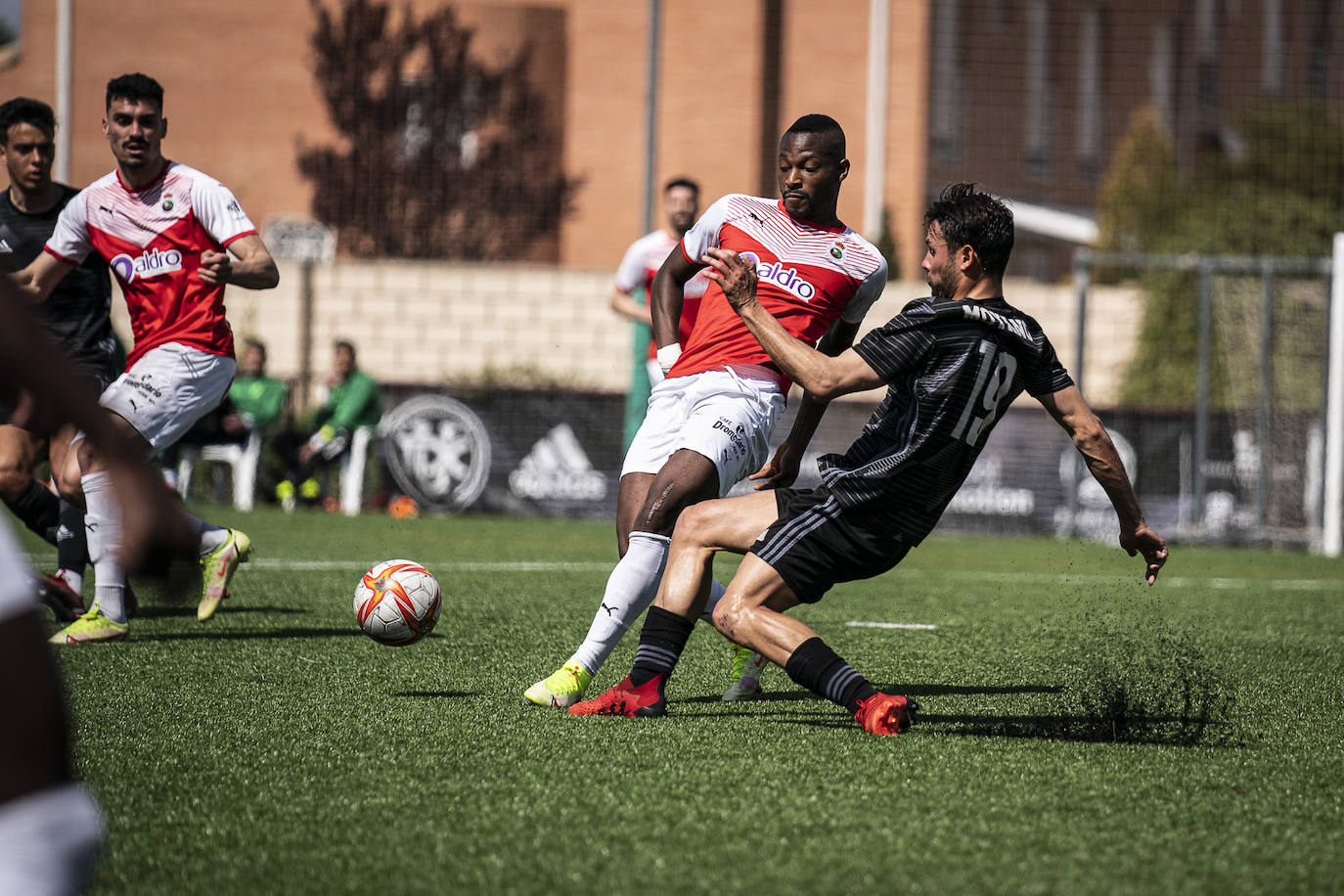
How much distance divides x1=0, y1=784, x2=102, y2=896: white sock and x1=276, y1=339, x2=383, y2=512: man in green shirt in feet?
47.7

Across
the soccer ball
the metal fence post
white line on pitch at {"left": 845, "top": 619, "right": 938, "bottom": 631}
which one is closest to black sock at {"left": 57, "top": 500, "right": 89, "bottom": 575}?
the soccer ball

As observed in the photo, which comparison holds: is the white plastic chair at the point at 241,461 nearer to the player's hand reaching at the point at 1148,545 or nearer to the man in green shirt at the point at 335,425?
the man in green shirt at the point at 335,425

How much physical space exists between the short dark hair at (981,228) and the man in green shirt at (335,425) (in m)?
12.5

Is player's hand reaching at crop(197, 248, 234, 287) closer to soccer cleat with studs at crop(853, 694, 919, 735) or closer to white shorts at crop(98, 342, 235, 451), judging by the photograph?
white shorts at crop(98, 342, 235, 451)

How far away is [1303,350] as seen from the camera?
54.0 ft

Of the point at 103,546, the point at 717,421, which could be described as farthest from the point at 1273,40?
the point at 103,546

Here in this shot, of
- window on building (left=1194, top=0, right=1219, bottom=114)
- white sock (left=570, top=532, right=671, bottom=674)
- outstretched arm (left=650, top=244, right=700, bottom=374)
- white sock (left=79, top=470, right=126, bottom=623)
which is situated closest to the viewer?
white sock (left=570, top=532, right=671, bottom=674)

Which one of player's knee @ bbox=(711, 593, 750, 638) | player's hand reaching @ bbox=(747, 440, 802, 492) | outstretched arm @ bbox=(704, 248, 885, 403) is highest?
outstretched arm @ bbox=(704, 248, 885, 403)

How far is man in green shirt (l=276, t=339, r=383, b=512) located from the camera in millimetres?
16156

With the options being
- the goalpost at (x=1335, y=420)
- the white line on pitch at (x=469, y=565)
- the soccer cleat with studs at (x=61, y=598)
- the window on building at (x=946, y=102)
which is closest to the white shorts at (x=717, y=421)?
the soccer cleat with studs at (x=61, y=598)

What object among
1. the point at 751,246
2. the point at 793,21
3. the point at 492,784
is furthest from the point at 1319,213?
the point at 492,784

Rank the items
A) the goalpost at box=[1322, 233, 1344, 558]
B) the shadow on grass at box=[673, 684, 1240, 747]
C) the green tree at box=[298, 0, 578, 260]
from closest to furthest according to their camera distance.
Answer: the shadow on grass at box=[673, 684, 1240, 747] → the goalpost at box=[1322, 233, 1344, 558] → the green tree at box=[298, 0, 578, 260]

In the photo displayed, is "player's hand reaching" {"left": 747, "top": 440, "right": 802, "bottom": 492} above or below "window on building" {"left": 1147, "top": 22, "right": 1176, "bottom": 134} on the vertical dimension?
below

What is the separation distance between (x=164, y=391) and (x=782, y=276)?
2.78 meters
